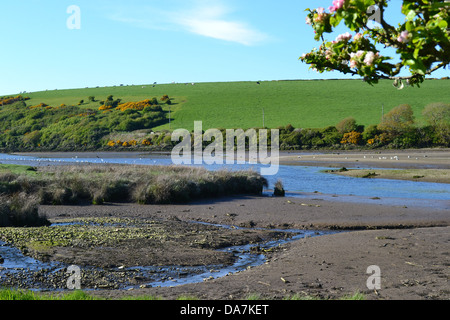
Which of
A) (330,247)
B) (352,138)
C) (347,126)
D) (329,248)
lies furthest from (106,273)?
(347,126)

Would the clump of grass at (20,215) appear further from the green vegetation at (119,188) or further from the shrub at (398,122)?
the shrub at (398,122)

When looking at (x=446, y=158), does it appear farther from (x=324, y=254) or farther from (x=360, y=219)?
(x=324, y=254)

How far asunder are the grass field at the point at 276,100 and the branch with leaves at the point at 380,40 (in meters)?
74.7

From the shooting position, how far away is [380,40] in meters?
7.64

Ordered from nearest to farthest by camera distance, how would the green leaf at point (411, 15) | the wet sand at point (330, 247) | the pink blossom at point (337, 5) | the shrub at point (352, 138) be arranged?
the green leaf at point (411, 15)
the pink blossom at point (337, 5)
the wet sand at point (330, 247)
the shrub at point (352, 138)

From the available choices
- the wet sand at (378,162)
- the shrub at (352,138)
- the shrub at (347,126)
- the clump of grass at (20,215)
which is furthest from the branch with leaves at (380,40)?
the shrub at (347,126)

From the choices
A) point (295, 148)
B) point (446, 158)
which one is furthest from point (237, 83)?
point (446, 158)

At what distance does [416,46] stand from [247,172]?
23933 mm

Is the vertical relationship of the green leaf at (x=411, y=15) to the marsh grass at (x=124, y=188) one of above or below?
above

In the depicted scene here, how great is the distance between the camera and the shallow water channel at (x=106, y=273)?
10038mm

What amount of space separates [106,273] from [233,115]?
286ft

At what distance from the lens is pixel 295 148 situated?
74.2 meters

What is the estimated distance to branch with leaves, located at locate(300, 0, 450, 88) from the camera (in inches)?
225

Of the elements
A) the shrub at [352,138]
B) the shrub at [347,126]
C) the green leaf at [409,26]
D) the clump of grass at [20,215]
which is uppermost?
the green leaf at [409,26]
